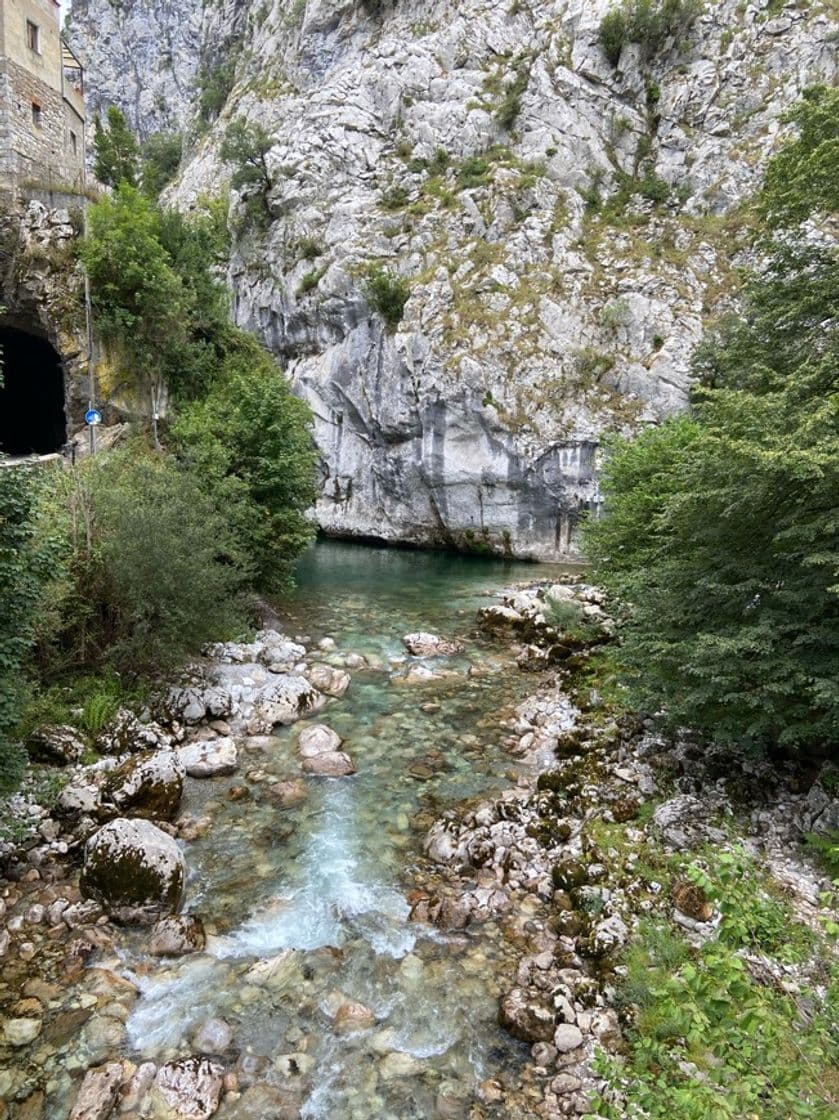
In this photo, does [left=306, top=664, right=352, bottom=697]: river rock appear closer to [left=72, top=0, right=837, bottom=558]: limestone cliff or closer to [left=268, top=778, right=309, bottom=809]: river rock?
[left=268, top=778, right=309, bottom=809]: river rock

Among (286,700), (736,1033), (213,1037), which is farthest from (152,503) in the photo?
(736,1033)

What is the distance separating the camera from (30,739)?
338 inches

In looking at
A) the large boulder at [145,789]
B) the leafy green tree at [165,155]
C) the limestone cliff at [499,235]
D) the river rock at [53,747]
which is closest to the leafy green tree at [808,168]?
the large boulder at [145,789]

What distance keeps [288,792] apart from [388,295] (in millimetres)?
32066

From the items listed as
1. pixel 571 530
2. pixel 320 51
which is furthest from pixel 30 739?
pixel 320 51

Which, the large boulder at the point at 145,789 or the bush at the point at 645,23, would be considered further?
the bush at the point at 645,23

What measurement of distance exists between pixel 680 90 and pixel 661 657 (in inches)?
1866

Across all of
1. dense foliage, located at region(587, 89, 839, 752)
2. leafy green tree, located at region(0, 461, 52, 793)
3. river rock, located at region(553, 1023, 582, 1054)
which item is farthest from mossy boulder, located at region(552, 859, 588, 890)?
leafy green tree, located at region(0, 461, 52, 793)

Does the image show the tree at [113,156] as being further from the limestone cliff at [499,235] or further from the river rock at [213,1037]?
the river rock at [213,1037]

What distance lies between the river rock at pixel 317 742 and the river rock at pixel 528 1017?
5274 mm

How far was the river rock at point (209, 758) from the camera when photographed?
9227 millimetres

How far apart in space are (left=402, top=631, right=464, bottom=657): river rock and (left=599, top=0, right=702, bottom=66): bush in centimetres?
4588

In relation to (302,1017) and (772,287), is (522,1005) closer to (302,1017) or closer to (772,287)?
(302,1017)

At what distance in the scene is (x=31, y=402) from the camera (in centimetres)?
3039
